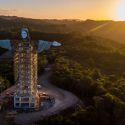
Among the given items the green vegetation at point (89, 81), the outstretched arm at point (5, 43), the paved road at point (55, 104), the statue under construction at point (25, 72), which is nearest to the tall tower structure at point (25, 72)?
the statue under construction at point (25, 72)

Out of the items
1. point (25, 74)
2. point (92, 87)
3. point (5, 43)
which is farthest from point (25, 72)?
point (92, 87)

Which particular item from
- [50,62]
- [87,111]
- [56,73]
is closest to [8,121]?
[87,111]

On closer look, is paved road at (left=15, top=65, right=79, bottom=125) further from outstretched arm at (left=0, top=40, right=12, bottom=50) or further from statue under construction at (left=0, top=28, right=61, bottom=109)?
outstretched arm at (left=0, top=40, right=12, bottom=50)

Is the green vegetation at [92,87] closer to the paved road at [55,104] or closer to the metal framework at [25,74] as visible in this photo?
the paved road at [55,104]

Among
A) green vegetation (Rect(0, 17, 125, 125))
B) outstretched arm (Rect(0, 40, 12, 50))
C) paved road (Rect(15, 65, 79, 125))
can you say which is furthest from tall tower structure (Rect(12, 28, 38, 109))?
green vegetation (Rect(0, 17, 125, 125))

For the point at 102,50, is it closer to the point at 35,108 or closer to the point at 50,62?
the point at 50,62

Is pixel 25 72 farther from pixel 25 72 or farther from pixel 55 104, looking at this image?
pixel 55 104

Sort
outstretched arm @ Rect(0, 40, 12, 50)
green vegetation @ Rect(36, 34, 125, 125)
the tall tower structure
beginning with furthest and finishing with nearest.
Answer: outstretched arm @ Rect(0, 40, 12, 50), the tall tower structure, green vegetation @ Rect(36, 34, 125, 125)
